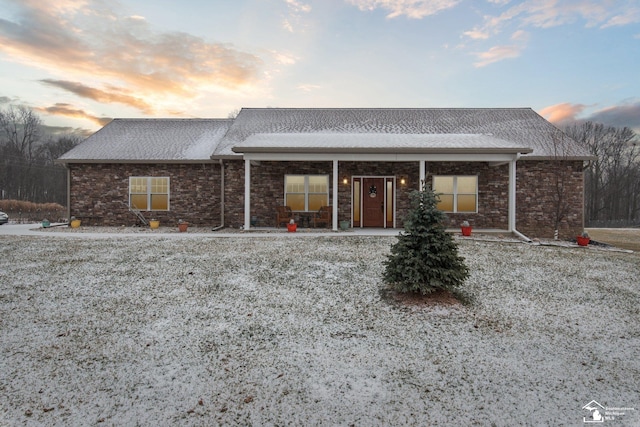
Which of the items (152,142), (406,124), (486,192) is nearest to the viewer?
(486,192)

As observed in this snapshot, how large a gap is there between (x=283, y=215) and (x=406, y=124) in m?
7.46

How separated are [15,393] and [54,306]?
2.30 meters

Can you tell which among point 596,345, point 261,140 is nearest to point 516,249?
point 596,345

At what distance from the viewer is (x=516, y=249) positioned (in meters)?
9.08

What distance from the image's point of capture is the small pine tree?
16.5 ft

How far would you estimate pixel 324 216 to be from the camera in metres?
12.8

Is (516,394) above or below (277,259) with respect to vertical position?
below

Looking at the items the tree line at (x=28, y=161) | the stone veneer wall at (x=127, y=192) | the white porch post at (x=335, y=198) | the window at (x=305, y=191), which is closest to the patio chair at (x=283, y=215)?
the window at (x=305, y=191)

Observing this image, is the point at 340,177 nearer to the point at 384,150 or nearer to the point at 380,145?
the point at 380,145

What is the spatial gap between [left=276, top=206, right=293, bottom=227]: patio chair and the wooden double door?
2.63 meters

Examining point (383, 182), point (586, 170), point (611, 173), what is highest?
point (586, 170)

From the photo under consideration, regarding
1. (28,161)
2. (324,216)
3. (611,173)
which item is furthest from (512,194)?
(28,161)

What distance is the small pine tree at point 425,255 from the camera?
5.03 meters

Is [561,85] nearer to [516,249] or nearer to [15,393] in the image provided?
[516,249]
